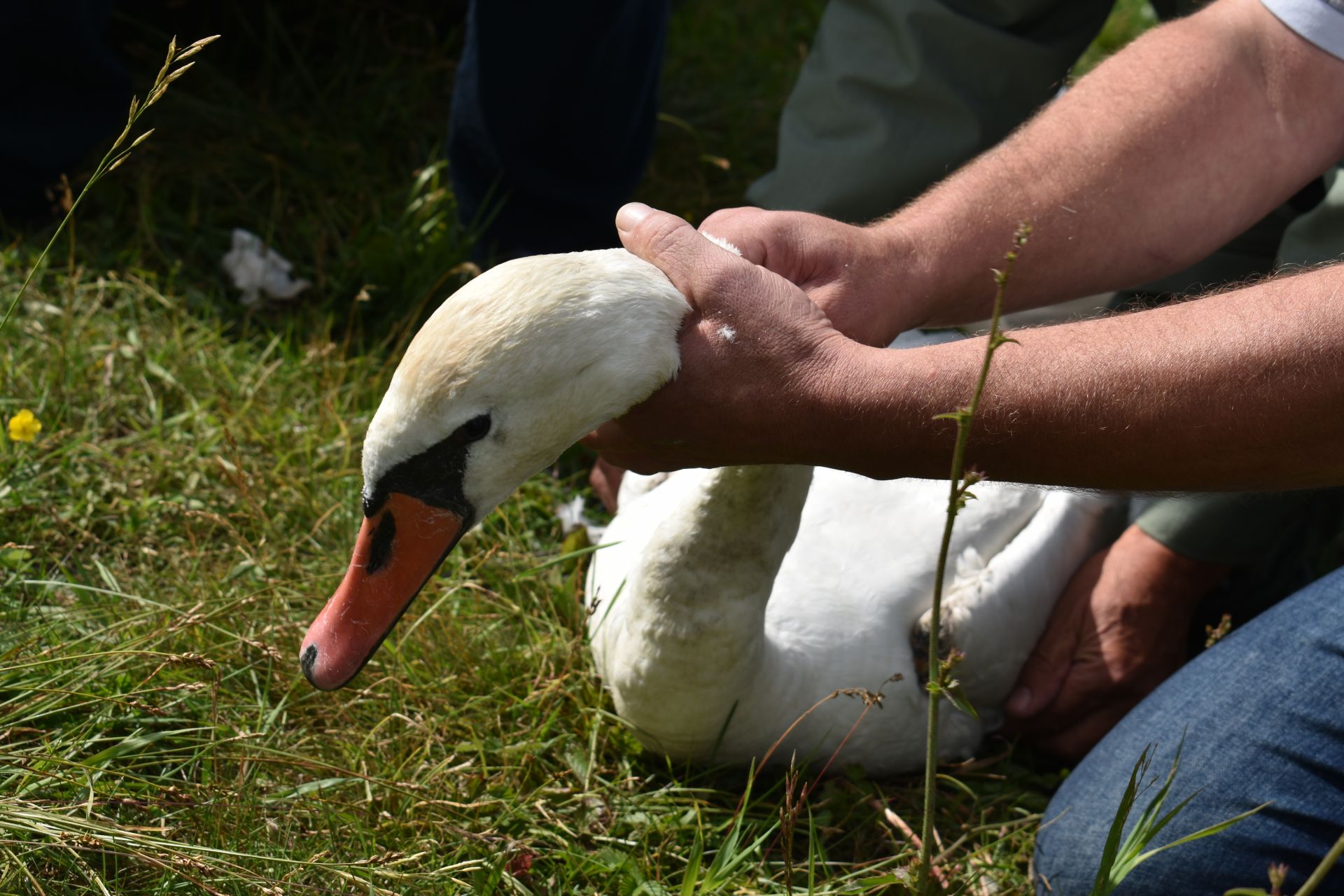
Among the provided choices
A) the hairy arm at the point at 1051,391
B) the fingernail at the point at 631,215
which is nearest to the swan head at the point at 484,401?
the hairy arm at the point at 1051,391

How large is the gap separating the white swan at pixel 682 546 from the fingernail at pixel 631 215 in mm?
235

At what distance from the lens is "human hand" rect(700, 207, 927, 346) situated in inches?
88.6

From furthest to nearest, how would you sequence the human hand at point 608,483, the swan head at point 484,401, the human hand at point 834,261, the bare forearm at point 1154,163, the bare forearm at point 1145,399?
the human hand at point 608,483 → the bare forearm at point 1154,163 → the human hand at point 834,261 → the bare forearm at point 1145,399 → the swan head at point 484,401

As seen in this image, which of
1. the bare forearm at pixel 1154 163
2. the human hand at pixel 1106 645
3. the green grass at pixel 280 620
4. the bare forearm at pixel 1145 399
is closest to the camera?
the bare forearm at pixel 1145 399

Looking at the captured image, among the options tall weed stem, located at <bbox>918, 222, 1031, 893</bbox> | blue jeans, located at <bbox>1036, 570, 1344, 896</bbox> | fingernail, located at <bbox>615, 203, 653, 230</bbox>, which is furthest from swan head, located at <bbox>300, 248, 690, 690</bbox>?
blue jeans, located at <bbox>1036, 570, 1344, 896</bbox>

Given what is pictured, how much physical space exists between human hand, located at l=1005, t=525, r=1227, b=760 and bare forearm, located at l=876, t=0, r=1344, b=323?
800mm

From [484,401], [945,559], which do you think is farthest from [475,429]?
[945,559]

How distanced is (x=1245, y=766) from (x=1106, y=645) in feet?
2.07

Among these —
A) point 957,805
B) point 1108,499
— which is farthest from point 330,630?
point 1108,499

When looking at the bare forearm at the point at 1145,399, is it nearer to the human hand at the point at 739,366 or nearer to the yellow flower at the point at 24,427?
the human hand at the point at 739,366

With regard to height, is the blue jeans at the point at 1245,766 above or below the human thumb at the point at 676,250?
below

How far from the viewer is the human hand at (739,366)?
6.32ft

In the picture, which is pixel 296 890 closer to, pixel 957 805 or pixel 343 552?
pixel 343 552

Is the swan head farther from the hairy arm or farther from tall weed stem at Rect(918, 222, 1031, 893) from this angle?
tall weed stem at Rect(918, 222, 1031, 893)
